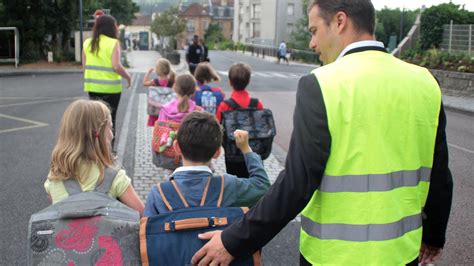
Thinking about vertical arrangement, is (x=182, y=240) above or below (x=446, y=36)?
below

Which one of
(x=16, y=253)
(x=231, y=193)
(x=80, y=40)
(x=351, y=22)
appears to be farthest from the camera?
(x=80, y=40)

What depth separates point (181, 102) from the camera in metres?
5.56

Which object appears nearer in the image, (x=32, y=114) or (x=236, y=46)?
(x=32, y=114)

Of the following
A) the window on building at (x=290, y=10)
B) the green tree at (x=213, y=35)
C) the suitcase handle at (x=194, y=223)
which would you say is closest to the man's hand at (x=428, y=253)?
the suitcase handle at (x=194, y=223)

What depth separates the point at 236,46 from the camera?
8456 cm

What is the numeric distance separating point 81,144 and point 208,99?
3.18 m

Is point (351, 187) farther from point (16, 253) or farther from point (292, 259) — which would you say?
point (16, 253)

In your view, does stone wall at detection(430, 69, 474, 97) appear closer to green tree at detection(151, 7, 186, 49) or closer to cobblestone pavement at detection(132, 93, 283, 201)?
cobblestone pavement at detection(132, 93, 283, 201)

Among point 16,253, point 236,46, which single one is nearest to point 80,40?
point 16,253

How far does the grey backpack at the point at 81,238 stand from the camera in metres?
2.22

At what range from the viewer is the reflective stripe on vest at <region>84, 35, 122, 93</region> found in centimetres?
702

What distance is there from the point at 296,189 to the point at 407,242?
0.47 meters

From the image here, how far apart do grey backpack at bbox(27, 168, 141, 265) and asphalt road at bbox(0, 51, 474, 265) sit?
2.22 m

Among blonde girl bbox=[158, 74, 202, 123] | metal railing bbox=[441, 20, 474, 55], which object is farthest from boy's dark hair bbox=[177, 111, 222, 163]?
metal railing bbox=[441, 20, 474, 55]
